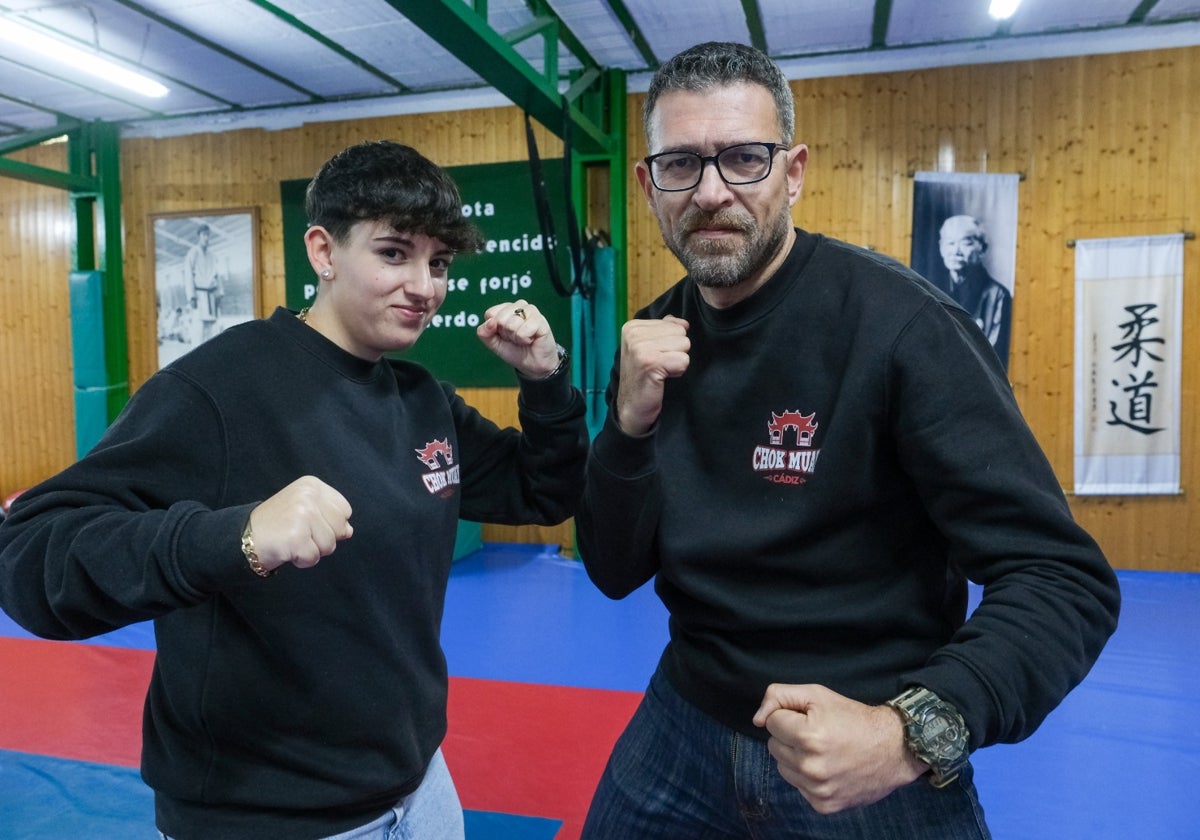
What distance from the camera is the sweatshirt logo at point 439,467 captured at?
155cm

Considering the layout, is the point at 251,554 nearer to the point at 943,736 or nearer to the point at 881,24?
the point at 943,736

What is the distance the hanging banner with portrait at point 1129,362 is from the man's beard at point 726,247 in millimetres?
4835

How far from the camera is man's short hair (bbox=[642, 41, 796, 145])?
4.36ft

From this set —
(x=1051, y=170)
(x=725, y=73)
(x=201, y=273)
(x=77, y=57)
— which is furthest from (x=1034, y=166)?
(x=201, y=273)

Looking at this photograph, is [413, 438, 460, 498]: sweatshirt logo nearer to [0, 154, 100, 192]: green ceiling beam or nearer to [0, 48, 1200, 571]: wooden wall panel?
[0, 48, 1200, 571]: wooden wall panel

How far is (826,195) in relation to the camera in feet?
18.4

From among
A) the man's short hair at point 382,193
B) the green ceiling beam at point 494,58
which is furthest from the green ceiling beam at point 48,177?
the man's short hair at point 382,193

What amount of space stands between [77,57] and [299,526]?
5360mm

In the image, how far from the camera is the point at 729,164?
4.42 ft

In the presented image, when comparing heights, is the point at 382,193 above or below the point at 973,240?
below

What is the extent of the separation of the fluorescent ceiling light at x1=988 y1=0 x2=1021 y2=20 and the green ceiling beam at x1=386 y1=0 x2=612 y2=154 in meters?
2.50

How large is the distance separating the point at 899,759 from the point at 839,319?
680 mm

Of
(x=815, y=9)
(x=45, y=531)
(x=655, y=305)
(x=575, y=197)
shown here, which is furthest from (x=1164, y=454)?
(x=45, y=531)

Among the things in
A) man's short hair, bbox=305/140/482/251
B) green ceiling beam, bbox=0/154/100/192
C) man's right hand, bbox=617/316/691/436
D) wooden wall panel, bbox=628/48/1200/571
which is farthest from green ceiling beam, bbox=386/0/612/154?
green ceiling beam, bbox=0/154/100/192
